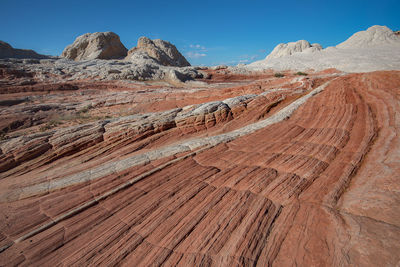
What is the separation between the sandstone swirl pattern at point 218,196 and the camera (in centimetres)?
335

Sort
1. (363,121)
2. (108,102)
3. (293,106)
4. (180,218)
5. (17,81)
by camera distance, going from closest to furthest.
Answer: (180,218), (363,121), (293,106), (108,102), (17,81)

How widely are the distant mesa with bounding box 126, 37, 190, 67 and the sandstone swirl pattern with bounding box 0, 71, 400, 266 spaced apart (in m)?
49.4

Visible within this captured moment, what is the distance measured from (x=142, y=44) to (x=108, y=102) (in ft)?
146

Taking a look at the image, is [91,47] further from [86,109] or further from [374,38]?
[374,38]

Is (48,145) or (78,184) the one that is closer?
(78,184)

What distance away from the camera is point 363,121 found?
26.4ft

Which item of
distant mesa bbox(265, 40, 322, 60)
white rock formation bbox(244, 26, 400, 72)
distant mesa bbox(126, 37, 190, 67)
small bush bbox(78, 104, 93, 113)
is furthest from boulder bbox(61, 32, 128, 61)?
distant mesa bbox(265, 40, 322, 60)

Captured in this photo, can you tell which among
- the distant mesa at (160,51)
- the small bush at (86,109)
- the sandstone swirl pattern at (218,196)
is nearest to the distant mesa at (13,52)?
the distant mesa at (160,51)

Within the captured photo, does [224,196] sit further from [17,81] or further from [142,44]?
[142,44]

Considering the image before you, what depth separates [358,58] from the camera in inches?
1697

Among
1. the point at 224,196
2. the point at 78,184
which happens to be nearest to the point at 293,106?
the point at 224,196

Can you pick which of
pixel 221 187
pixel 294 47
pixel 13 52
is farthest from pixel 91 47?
pixel 294 47

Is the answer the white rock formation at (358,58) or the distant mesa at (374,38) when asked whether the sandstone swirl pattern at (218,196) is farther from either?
the distant mesa at (374,38)

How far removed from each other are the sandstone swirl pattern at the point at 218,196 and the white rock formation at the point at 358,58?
1485 inches
